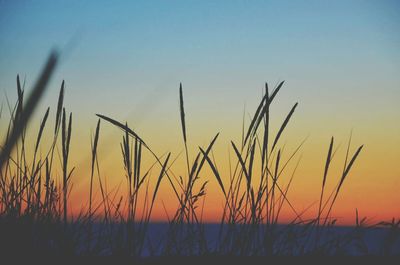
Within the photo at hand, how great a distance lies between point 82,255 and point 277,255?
64cm

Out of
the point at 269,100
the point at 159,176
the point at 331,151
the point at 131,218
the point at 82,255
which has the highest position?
the point at 269,100

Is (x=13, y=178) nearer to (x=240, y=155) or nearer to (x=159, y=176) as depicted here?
(x=159, y=176)

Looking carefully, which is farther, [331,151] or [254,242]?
[331,151]

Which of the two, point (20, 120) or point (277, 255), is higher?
point (20, 120)

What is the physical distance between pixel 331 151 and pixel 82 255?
941 millimetres

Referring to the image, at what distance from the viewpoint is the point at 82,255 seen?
5.19ft

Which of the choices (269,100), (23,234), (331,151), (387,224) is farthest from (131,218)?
(387,224)

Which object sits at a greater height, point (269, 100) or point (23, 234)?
point (269, 100)

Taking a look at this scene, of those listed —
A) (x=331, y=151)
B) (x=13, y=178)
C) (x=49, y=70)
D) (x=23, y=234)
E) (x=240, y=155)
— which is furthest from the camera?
(x=13, y=178)

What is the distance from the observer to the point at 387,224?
189 cm

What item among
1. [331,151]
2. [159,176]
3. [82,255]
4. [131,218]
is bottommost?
[82,255]

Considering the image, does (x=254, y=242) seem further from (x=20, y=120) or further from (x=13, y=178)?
(x=20, y=120)

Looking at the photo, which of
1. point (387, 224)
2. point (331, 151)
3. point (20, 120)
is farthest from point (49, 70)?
point (387, 224)

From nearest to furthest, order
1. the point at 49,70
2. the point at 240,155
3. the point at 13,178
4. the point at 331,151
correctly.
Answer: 1. the point at 49,70
2. the point at 240,155
3. the point at 331,151
4. the point at 13,178
